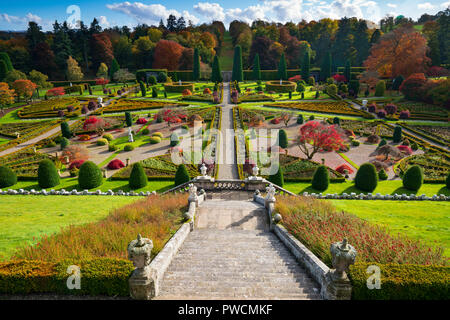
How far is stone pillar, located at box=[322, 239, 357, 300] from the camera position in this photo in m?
6.66

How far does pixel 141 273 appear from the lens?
6906mm

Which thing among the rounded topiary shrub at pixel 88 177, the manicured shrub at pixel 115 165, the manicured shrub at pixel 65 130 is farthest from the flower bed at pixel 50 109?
the rounded topiary shrub at pixel 88 177

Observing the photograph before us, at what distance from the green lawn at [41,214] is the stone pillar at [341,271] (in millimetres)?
11087

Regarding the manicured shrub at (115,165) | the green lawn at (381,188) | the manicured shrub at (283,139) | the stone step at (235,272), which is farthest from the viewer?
the manicured shrub at (283,139)

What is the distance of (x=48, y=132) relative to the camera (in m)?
38.8

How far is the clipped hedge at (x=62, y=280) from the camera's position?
6914 millimetres

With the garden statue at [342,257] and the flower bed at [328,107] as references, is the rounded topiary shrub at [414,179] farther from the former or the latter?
the flower bed at [328,107]

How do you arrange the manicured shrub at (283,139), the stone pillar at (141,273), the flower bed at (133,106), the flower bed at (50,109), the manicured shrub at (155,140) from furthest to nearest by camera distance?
the flower bed at (133,106)
the flower bed at (50,109)
the manicured shrub at (155,140)
the manicured shrub at (283,139)
the stone pillar at (141,273)

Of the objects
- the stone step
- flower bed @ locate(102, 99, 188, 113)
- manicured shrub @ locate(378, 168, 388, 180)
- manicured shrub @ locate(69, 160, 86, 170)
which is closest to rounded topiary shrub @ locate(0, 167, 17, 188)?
manicured shrub @ locate(69, 160, 86, 170)
